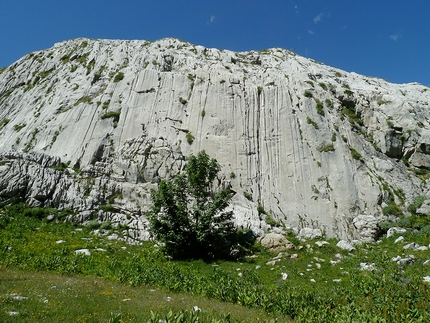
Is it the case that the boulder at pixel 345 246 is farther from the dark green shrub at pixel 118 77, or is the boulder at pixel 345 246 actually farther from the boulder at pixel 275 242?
the dark green shrub at pixel 118 77

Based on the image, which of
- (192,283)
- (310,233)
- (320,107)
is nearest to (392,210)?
(310,233)

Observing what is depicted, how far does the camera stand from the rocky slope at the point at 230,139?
112ft

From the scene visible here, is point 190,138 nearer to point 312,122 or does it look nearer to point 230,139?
point 230,139

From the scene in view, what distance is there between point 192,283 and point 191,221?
35.1ft

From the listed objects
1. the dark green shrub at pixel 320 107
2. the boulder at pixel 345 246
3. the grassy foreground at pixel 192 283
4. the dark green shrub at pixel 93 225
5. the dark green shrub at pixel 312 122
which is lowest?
the grassy foreground at pixel 192 283

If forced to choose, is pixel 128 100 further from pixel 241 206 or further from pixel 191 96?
pixel 241 206

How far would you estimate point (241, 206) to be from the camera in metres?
35.4

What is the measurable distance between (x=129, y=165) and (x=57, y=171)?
825 cm

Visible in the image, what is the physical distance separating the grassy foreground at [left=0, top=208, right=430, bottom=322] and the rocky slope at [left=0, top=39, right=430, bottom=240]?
530 centimetres

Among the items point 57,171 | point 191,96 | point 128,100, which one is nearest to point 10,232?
point 57,171

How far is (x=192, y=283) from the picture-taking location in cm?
1716

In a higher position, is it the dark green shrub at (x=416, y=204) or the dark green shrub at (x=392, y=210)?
the dark green shrub at (x=416, y=204)

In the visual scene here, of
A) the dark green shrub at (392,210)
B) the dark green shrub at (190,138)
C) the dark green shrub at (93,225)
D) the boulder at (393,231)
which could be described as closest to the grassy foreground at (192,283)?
the dark green shrub at (93,225)

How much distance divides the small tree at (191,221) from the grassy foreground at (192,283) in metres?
1.82
